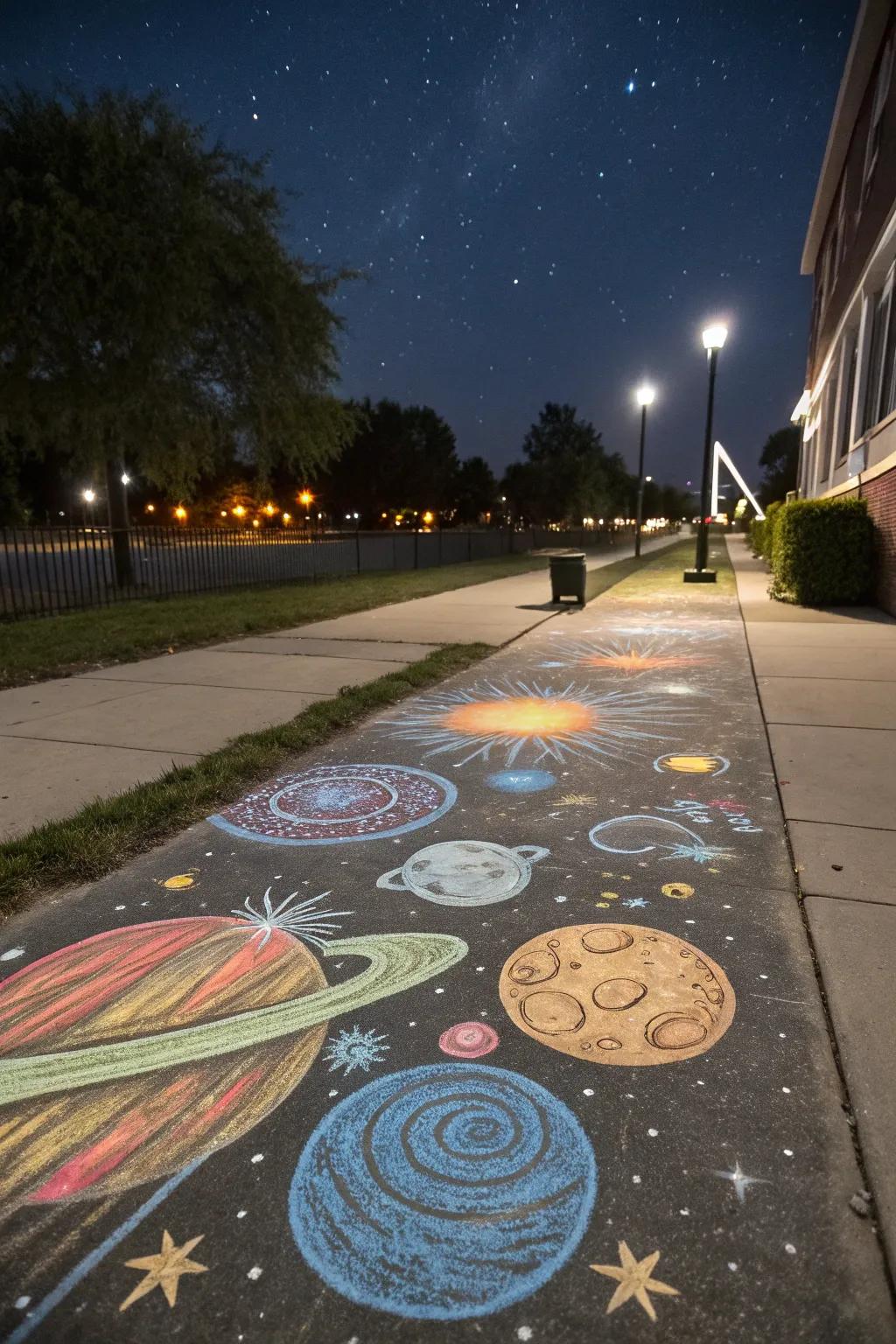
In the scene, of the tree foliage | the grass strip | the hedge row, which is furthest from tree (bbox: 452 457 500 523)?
the grass strip

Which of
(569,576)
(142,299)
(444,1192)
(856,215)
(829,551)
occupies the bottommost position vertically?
(444,1192)

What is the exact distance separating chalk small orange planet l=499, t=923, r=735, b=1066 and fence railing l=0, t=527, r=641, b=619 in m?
11.9

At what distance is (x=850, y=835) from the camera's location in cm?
341

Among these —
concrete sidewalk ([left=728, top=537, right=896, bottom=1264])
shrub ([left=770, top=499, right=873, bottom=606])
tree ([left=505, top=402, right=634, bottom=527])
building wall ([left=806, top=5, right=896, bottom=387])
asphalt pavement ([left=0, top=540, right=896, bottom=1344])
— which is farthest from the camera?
tree ([left=505, top=402, right=634, bottom=527])

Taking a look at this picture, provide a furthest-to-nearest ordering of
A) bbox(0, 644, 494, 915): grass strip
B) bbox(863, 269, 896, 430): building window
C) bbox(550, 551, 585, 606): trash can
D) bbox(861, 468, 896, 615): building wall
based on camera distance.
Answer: bbox(550, 551, 585, 606): trash can, bbox(863, 269, 896, 430): building window, bbox(861, 468, 896, 615): building wall, bbox(0, 644, 494, 915): grass strip

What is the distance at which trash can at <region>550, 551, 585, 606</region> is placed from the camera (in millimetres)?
13070

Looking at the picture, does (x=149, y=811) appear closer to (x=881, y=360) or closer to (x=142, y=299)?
(x=142, y=299)

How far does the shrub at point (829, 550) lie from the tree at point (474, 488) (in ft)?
277

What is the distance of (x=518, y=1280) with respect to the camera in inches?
57.3

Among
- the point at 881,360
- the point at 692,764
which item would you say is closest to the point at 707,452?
the point at 881,360

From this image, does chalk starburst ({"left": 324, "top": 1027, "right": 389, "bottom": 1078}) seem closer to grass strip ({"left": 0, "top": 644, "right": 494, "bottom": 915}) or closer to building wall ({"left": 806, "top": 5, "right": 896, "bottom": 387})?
grass strip ({"left": 0, "top": 644, "right": 494, "bottom": 915})

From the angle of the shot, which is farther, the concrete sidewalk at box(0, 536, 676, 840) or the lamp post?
the lamp post

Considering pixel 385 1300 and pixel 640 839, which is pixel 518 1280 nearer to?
pixel 385 1300

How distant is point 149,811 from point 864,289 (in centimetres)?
1661
